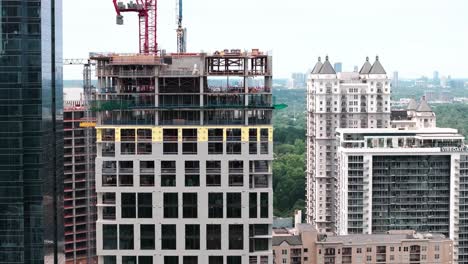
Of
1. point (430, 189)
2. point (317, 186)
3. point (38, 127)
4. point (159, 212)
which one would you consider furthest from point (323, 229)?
point (159, 212)

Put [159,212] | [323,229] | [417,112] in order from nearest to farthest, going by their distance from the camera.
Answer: [159,212] → [323,229] → [417,112]

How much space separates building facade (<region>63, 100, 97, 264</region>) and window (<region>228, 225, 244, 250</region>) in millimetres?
38450

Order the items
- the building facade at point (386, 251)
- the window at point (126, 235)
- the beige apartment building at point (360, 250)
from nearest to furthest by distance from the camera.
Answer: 1. the window at point (126, 235)
2. the beige apartment building at point (360, 250)
3. the building facade at point (386, 251)

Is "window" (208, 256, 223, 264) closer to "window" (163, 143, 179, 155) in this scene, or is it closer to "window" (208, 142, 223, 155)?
"window" (208, 142, 223, 155)

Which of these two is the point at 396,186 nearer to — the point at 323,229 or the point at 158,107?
the point at 323,229

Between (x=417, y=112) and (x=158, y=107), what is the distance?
73.9m

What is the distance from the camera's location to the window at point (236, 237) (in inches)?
1578

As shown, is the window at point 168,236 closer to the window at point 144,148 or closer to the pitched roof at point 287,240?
the window at point 144,148

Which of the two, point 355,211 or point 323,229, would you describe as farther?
point 323,229

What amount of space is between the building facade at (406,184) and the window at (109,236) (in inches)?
2096

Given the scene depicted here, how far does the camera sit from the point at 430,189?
9100 cm

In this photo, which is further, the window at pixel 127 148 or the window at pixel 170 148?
the window at pixel 127 148

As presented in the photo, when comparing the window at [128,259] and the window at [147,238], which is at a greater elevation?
the window at [147,238]

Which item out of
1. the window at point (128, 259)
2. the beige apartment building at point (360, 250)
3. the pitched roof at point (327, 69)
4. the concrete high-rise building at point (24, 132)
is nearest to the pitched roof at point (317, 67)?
the pitched roof at point (327, 69)
